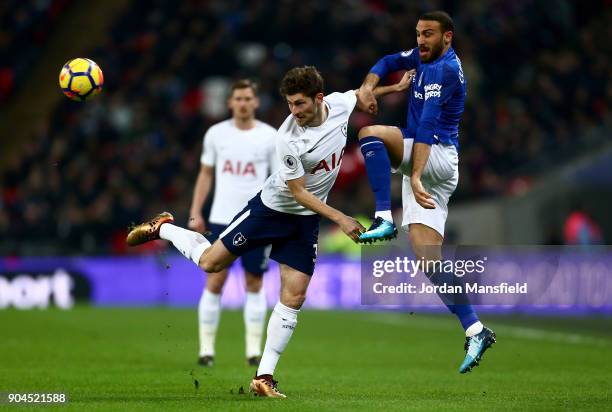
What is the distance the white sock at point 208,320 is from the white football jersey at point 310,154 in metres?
2.85

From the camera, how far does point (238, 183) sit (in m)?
10.9

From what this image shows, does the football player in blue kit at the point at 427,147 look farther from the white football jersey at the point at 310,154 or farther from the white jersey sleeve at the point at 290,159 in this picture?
the white jersey sleeve at the point at 290,159

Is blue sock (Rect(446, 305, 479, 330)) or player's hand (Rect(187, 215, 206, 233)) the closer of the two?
blue sock (Rect(446, 305, 479, 330))

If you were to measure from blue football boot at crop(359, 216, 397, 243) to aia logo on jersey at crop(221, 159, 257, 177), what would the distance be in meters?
3.45

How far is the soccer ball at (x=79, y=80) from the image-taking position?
884 centimetres

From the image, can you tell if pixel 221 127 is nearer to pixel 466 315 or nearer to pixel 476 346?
pixel 466 315

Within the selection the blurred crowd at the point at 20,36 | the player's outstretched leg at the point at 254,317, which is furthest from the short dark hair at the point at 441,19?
the blurred crowd at the point at 20,36

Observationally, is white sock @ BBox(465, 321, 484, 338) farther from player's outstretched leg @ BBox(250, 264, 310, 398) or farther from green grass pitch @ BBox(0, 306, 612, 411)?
player's outstretched leg @ BBox(250, 264, 310, 398)

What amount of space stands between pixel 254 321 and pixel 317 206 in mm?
3330

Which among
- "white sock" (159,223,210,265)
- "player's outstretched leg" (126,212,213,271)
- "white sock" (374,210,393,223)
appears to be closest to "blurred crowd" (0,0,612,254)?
"player's outstretched leg" (126,212,213,271)

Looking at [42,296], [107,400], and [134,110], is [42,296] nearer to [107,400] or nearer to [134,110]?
[134,110]

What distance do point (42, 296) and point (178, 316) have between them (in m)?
3.69

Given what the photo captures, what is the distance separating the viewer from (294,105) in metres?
7.55

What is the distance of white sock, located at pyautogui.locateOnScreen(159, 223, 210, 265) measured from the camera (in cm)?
837
